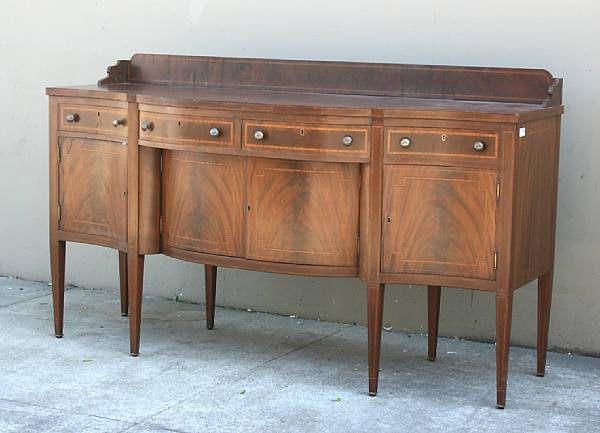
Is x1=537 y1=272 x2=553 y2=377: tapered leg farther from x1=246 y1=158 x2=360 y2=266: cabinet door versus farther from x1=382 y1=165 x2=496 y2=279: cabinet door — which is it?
x1=246 y1=158 x2=360 y2=266: cabinet door

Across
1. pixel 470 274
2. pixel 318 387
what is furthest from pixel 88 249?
pixel 470 274

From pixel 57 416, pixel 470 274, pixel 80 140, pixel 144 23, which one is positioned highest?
pixel 144 23

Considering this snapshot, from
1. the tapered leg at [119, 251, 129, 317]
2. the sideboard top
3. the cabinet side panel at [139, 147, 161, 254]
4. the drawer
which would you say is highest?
the sideboard top

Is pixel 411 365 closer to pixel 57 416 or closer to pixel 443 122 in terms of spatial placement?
pixel 443 122

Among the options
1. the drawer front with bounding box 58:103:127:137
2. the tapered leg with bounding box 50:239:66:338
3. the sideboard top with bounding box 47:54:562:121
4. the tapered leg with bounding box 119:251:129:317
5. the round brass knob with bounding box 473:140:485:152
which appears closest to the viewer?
the round brass knob with bounding box 473:140:485:152

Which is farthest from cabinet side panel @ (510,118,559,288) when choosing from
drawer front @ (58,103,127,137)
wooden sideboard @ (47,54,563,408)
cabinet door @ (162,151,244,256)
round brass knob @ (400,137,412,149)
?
drawer front @ (58,103,127,137)

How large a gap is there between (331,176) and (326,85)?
0.71 m

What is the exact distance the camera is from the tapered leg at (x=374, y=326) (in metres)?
Result: 4.02

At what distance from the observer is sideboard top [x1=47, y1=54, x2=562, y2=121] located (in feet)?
13.8

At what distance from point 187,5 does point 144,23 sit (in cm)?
25

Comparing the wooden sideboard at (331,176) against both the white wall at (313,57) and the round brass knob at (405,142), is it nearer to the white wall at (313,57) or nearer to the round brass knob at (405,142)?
the round brass knob at (405,142)

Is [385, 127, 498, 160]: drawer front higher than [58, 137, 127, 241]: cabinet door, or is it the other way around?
[385, 127, 498, 160]: drawer front

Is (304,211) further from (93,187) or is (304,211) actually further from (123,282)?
(123,282)

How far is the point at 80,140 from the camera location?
4.56 meters
